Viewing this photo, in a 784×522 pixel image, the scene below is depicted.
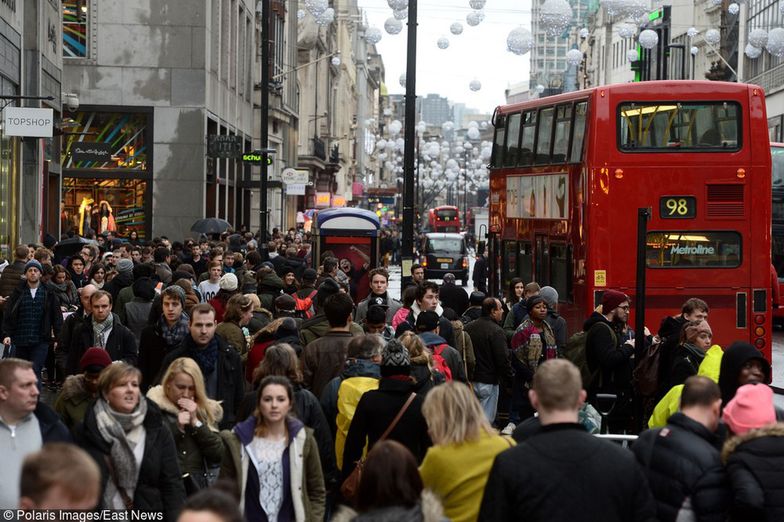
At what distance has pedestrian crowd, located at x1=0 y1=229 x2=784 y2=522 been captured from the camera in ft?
18.5

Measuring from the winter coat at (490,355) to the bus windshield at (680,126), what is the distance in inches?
174

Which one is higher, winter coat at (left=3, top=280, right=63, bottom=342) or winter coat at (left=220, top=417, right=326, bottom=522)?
winter coat at (left=3, top=280, right=63, bottom=342)

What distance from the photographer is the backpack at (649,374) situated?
11609mm

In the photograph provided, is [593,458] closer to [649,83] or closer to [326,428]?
[326,428]

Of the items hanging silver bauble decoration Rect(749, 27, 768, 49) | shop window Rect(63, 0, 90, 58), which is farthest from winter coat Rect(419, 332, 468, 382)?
shop window Rect(63, 0, 90, 58)

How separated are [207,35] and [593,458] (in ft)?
120

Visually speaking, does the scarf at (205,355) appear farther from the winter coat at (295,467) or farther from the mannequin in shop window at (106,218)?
the mannequin in shop window at (106,218)

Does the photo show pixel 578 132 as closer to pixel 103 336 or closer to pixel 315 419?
pixel 103 336

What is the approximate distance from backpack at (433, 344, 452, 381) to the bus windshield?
6756mm

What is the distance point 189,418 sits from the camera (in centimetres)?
791

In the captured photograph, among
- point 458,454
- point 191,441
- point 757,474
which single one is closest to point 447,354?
point 191,441

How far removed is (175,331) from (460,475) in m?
5.64

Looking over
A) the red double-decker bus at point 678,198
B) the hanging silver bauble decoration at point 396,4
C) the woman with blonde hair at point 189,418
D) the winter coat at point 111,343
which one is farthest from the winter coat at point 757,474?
the hanging silver bauble decoration at point 396,4

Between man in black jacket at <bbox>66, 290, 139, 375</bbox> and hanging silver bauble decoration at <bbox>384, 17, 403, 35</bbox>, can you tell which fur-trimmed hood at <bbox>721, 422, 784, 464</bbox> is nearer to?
man in black jacket at <bbox>66, 290, 139, 375</bbox>
